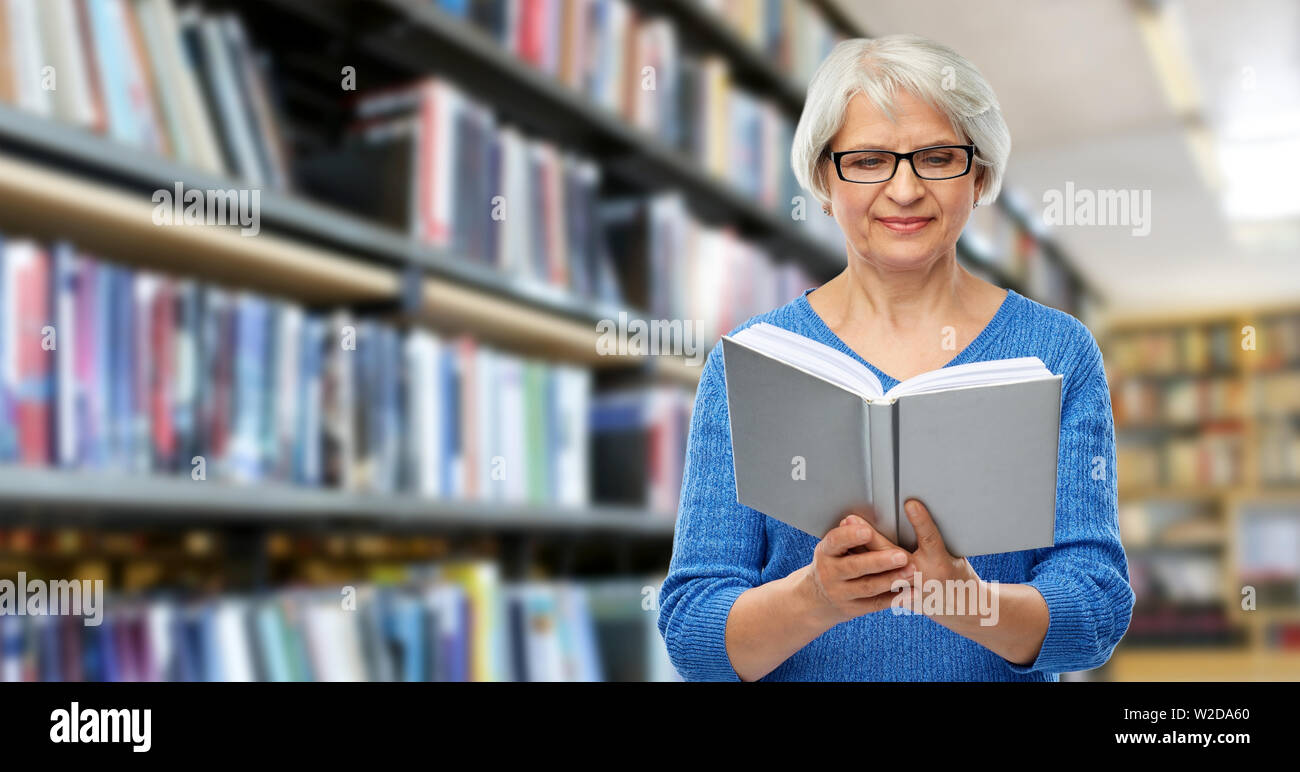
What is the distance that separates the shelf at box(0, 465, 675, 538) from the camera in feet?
3.95

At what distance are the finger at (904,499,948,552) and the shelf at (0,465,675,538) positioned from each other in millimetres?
950

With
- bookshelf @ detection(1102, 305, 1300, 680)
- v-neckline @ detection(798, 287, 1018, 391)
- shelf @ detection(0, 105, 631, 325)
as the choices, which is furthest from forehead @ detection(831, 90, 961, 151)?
bookshelf @ detection(1102, 305, 1300, 680)

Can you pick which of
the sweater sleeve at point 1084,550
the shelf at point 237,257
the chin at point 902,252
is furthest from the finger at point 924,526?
the shelf at point 237,257

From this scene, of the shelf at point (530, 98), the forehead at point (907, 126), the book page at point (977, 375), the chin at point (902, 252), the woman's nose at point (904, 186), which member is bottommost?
the book page at point (977, 375)

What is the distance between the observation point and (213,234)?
56.9 inches

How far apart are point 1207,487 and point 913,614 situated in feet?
23.1

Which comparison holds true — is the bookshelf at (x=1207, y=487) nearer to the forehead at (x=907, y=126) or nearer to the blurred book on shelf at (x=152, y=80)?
the blurred book on shelf at (x=152, y=80)

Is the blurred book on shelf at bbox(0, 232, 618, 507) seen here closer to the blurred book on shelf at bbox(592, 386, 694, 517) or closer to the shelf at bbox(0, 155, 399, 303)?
the shelf at bbox(0, 155, 399, 303)

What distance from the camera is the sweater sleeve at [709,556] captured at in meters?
0.79

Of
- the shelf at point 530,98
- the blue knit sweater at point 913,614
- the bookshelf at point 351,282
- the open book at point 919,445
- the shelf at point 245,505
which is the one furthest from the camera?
the shelf at point 530,98

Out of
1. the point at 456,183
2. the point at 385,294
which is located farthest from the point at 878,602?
the point at 456,183

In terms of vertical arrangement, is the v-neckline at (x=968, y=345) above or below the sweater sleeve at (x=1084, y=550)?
above
